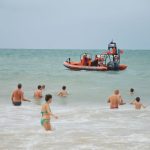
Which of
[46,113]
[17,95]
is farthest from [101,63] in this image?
[46,113]

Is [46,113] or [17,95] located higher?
[17,95]

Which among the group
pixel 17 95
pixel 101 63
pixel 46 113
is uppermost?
pixel 101 63

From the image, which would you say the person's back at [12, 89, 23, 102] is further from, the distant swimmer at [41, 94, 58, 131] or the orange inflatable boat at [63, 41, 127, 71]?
the orange inflatable boat at [63, 41, 127, 71]

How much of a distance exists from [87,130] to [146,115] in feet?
9.44

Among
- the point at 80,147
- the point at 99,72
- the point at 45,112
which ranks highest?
the point at 99,72

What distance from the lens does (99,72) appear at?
36.8 m

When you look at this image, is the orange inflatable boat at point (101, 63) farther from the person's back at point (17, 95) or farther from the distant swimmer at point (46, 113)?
the distant swimmer at point (46, 113)

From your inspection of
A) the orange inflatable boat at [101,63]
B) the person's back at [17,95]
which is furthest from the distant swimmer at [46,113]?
the orange inflatable boat at [101,63]

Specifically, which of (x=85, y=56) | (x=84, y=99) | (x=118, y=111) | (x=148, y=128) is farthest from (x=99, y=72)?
(x=148, y=128)

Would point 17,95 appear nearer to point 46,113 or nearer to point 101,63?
point 46,113

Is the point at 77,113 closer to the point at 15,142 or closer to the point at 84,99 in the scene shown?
the point at 15,142

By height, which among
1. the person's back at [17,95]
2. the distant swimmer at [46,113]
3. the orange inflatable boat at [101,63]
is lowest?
the distant swimmer at [46,113]

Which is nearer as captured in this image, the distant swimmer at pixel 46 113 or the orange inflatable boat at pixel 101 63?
→ the distant swimmer at pixel 46 113

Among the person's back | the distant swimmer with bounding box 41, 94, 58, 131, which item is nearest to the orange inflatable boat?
the person's back
